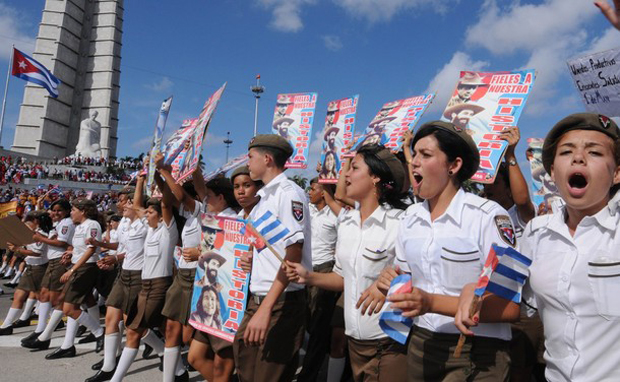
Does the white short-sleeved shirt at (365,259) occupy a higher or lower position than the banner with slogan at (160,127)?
lower

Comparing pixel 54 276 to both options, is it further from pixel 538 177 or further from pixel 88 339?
pixel 538 177

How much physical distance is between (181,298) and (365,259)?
8.17 feet

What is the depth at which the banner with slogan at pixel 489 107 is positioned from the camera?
11.0 ft

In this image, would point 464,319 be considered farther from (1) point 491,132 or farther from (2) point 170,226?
(2) point 170,226

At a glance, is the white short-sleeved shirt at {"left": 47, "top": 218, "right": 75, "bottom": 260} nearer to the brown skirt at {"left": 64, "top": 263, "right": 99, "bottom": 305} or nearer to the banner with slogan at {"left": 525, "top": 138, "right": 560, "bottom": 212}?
the brown skirt at {"left": 64, "top": 263, "right": 99, "bottom": 305}

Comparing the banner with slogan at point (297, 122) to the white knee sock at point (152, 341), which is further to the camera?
the banner with slogan at point (297, 122)

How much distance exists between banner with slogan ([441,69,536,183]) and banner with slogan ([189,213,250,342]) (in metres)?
1.86

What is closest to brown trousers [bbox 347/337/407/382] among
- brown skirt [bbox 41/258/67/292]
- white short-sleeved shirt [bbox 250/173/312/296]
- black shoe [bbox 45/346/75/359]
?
white short-sleeved shirt [bbox 250/173/312/296]

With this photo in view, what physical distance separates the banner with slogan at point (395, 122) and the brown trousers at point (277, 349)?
177 cm

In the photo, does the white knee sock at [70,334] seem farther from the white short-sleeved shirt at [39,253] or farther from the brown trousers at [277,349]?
the brown trousers at [277,349]

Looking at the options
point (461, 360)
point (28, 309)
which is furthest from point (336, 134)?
point (28, 309)

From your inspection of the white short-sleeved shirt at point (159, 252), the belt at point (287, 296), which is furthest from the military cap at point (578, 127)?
the white short-sleeved shirt at point (159, 252)

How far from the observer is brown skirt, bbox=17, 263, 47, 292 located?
7.12 meters

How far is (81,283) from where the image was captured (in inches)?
248
